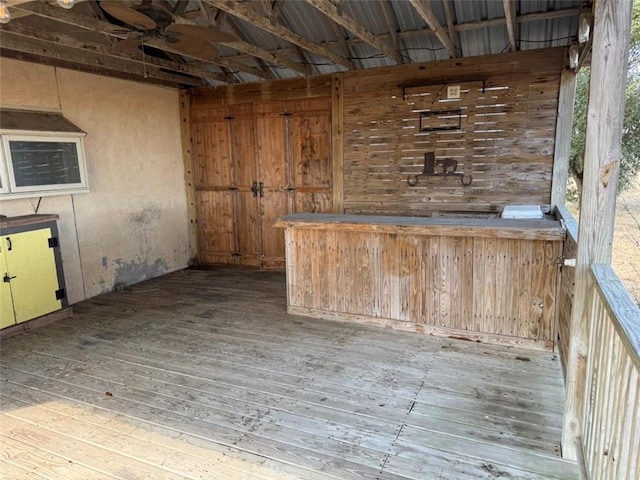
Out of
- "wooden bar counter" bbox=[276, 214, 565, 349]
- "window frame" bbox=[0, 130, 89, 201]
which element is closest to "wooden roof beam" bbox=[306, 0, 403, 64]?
"wooden bar counter" bbox=[276, 214, 565, 349]

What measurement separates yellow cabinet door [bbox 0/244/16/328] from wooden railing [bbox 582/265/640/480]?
4.49 metres

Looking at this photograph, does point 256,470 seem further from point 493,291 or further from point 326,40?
point 326,40

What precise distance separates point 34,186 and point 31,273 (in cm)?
91

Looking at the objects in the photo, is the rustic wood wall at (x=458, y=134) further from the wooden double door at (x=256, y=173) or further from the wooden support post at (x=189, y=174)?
the wooden support post at (x=189, y=174)

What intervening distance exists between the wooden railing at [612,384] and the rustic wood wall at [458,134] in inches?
120

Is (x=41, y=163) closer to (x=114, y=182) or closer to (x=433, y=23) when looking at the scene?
(x=114, y=182)

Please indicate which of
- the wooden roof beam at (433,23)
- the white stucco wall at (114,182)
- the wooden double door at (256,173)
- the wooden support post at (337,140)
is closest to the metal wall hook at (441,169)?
the wooden support post at (337,140)

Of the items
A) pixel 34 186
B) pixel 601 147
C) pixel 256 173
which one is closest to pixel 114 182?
pixel 34 186

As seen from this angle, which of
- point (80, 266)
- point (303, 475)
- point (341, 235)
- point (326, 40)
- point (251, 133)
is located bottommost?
point (303, 475)

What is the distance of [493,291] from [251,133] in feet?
13.4

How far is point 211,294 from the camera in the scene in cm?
507

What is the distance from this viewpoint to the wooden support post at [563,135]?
4.36 m

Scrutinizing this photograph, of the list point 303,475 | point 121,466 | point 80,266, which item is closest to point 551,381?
Result: point 303,475

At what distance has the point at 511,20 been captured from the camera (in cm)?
373
